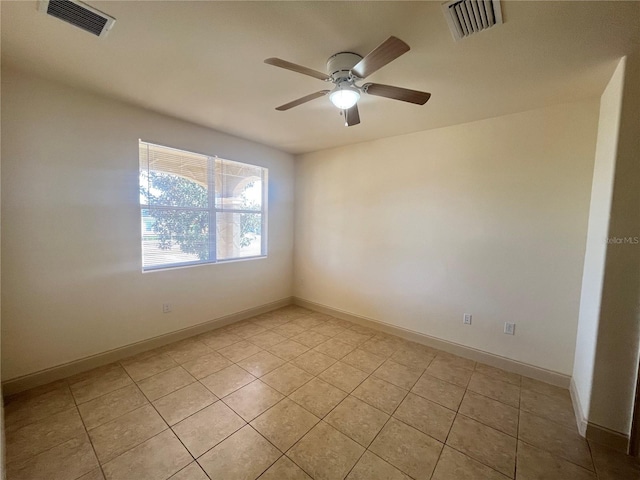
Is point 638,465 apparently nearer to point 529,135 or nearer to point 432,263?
point 432,263

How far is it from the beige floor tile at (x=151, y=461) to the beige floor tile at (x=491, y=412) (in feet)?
6.78

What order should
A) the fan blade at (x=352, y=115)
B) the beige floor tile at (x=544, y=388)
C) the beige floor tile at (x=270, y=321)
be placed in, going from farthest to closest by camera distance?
the beige floor tile at (x=270, y=321)
the beige floor tile at (x=544, y=388)
the fan blade at (x=352, y=115)

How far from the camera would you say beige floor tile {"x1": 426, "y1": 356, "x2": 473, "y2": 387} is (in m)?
2.42

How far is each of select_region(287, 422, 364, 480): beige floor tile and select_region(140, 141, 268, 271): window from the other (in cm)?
239

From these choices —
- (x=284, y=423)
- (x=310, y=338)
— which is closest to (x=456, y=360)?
(x=310, y=338)

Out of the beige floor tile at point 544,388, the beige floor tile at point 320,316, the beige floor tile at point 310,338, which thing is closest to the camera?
the beige floor tile at point 544,388

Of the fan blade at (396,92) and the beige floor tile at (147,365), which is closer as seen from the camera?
the fan blade at (396,92)

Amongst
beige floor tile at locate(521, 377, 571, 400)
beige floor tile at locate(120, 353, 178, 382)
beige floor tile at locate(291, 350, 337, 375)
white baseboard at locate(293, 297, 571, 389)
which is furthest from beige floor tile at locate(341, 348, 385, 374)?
beige floor tile at locate(120, 353, 178, 382)

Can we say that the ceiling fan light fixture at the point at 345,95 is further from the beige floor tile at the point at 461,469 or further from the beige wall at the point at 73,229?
the beige floor tile at the point at 461,469

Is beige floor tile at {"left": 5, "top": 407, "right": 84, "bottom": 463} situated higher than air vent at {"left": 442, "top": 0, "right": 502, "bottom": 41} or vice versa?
air vent at {"left": 442, "top": 0, "right": 502, "bottom": 41}

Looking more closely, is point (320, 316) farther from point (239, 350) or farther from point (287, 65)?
point (287, 65)

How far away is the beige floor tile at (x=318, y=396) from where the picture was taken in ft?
6.59

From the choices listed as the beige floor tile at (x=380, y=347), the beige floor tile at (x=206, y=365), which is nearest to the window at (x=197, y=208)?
the beige floor tile at (x=206, y=365)

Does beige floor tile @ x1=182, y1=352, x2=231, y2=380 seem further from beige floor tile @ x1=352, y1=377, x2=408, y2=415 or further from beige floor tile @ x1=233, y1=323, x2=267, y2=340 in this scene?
beige floor tile @ x1=352, y1=377, x2=408, y2=415
